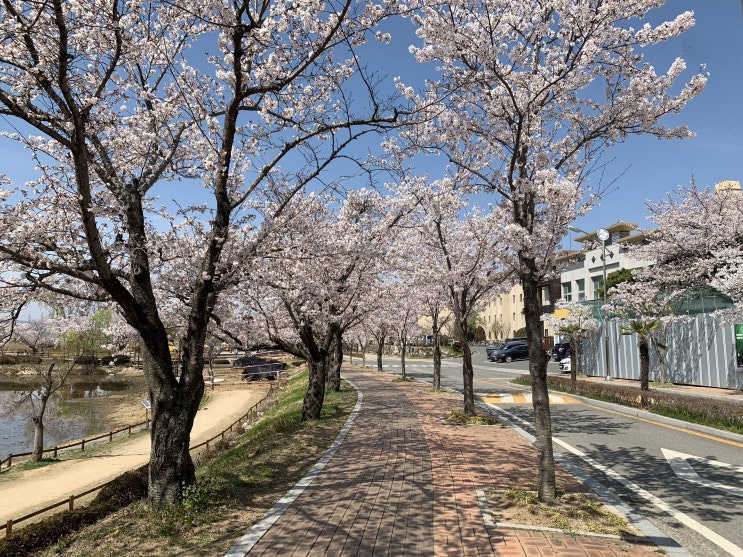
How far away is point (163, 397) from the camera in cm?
689

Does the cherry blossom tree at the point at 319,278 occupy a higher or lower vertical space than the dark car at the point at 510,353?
higher

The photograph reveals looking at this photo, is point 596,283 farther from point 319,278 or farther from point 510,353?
point 319,278

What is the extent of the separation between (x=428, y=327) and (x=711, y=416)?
66.7 metres

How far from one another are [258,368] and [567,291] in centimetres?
3233

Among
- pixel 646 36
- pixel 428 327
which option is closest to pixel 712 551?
pixel 646 36

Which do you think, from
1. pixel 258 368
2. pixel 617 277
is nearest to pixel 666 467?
pixel 617 277

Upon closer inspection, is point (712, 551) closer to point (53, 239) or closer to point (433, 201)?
point (53, 239)

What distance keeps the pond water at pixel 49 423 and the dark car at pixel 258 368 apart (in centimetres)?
1319

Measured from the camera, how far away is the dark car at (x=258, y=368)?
4997cm

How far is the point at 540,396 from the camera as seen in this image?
6.68 metres

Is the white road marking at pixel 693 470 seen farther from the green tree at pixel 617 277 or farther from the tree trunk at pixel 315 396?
the green tree at pixel 617 277

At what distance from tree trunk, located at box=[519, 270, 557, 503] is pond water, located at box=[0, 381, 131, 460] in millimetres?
23104

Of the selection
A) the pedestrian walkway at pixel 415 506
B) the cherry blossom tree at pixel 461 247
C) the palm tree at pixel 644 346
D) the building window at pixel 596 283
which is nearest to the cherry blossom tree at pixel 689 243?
the palm tree at pixel 644 346

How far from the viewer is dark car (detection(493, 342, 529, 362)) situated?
44.9 m
